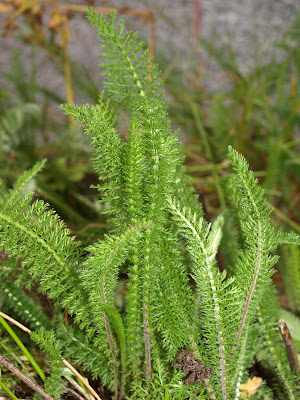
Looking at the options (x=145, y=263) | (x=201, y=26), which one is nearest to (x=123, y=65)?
(x=145, y=263)

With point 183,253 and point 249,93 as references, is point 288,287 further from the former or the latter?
point 249,93

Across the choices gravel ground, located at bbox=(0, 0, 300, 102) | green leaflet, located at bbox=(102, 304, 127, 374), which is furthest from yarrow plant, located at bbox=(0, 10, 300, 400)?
gravel ground, located at bbox=(0, 0, 300, 102)

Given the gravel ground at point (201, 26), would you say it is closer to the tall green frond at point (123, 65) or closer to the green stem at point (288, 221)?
the green stem at point (288, 221)

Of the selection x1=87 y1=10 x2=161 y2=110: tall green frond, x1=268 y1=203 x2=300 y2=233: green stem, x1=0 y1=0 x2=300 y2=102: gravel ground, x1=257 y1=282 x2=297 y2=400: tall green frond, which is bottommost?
x1=257 y1=282 x2=297 y2=400: tall green frond

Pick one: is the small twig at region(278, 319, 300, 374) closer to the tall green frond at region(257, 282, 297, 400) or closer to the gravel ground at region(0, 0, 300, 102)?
the tall green frond at region(257, 282, 297, 400)

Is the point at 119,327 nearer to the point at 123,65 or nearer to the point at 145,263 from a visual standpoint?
the point at 145,263

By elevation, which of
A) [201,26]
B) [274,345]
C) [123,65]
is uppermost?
[201,26]
